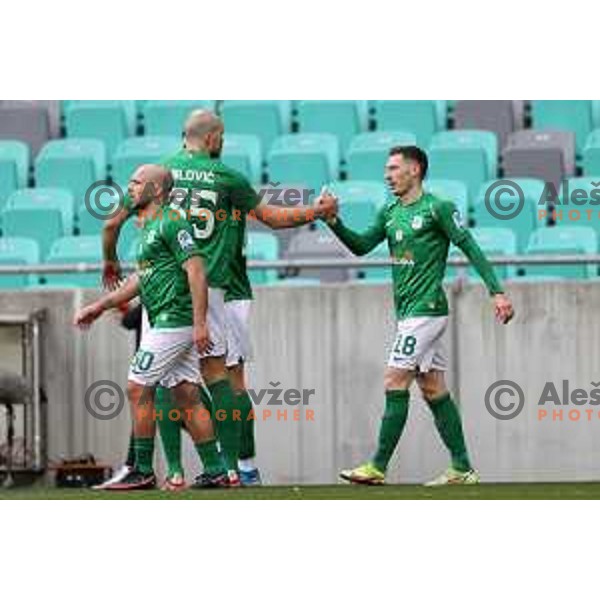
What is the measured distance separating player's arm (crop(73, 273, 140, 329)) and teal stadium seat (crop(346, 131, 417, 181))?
510 centimetres

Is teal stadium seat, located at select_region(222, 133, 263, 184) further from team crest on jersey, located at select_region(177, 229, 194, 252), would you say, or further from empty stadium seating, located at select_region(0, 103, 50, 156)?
team crest on jersey, located at select_region(177, 229, 194, 252)

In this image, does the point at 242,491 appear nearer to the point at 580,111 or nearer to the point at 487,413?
the point at 487,413

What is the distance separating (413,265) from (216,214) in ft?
3.54

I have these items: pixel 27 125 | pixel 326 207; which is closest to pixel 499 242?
pixel 326 207

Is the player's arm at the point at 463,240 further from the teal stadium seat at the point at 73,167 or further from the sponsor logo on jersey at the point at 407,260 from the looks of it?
the teal stadium seat at the point at 73,167

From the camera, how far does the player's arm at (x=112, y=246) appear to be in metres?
12.9

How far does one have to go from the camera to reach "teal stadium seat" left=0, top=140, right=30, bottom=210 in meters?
18.7

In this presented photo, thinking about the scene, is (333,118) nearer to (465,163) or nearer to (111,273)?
(465,163)

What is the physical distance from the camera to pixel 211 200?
1271cm

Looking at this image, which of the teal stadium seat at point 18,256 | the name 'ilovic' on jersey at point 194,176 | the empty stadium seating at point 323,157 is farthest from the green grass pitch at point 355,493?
the teal stadium seat at point 18,256

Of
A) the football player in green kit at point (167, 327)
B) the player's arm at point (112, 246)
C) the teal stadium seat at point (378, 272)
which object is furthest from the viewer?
the teal stadium seat at point (378, 272)

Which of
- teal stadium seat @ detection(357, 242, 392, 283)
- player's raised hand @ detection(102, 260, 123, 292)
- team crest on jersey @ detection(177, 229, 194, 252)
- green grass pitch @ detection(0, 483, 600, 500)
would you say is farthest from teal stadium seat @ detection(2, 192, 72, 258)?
team crest on jersey @ detection(177, 229, 194, 252)

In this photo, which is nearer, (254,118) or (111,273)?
(111,273)

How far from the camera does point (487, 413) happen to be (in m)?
15.1
